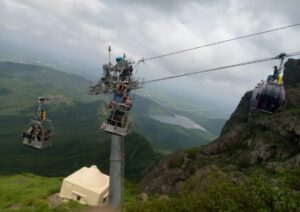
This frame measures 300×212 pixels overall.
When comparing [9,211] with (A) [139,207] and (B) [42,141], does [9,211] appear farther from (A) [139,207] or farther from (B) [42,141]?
(A) [139,207]

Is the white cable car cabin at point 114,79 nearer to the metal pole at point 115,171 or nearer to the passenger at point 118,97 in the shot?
the passenger at point 118,97

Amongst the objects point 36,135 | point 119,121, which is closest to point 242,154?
point 119,121

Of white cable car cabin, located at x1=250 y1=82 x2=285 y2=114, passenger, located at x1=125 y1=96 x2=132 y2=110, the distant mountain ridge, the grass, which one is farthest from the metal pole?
white cable car cabin, located at x1=250 y1=82 x2=285 y2=114

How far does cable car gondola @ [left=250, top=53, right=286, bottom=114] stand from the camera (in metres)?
33.8

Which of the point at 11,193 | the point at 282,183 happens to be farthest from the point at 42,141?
the point at 11,193

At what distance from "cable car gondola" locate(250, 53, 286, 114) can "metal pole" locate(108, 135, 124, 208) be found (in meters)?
14.1

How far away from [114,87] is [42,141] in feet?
31.5

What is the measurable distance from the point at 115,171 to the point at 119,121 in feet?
18.8

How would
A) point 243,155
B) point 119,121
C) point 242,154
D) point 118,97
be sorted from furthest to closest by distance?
point 242,154 < point 243,155 < point 118,97 < point 119,121

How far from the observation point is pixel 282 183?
2405 cm

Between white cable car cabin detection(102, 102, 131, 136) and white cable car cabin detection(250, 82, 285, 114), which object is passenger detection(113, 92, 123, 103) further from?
white cable car cabin detection(250, 82, 285, 114)

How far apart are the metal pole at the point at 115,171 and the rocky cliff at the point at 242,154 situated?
23928 millimetres

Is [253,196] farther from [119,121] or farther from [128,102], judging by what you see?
[128,102]

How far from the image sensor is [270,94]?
33.9m
